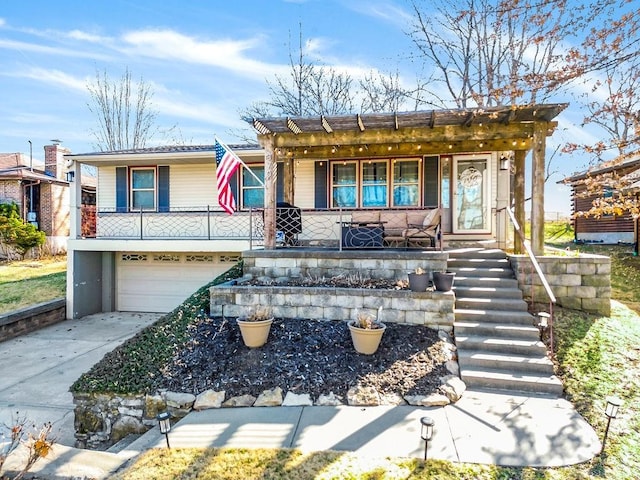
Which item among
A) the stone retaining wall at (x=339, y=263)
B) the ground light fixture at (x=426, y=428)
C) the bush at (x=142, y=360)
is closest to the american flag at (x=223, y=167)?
the stone retaining wall at (x=339, y=263)

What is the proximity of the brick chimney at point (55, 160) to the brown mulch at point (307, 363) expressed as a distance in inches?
679

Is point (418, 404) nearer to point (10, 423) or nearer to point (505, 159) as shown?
point (10, 423)

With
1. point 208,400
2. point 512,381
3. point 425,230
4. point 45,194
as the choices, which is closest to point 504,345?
point 512,381

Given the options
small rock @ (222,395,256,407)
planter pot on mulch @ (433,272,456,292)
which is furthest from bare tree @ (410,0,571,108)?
small rock @ (222,395,256,407)

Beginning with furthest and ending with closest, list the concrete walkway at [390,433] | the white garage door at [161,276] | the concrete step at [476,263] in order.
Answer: the white garage door at [161,276] → the concrete step at [476,263] → the concrete walkway at [390,433]

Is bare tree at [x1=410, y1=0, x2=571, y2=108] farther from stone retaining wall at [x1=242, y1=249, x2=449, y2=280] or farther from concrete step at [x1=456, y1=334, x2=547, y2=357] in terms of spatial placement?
concrete step at [x1=456, y1=334, x2=547, y2=357]

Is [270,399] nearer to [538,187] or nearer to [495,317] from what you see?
[495,317]

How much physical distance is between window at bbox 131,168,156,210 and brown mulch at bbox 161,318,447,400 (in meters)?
7.38

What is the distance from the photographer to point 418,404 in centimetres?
398

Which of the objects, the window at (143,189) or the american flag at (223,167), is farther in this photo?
the window at (143,189)

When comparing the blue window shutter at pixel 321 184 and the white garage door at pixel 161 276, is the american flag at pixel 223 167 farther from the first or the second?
the white garage door at pixel 161 276

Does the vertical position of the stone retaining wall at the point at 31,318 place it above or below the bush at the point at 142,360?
below

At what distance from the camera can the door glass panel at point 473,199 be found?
953 centimetres

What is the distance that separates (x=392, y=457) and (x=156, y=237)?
31.3 ft
